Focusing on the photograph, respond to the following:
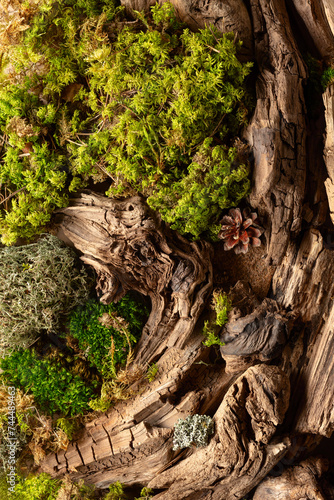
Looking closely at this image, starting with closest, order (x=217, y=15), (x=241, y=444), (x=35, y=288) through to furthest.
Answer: (x=217, y=15)
(x=241, y=444)
(x=35, y=288)

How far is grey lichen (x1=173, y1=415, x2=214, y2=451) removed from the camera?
11.6ft

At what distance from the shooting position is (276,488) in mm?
3588

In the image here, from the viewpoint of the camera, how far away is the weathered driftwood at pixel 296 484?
350 centimetres

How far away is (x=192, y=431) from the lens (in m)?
3.55

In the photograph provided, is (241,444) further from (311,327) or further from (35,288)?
(35,288)

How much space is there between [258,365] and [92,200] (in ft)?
6.46

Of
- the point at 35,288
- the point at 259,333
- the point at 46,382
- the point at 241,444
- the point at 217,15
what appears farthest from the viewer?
the point at 46,382

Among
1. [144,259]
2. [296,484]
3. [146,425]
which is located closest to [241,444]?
[296,484]

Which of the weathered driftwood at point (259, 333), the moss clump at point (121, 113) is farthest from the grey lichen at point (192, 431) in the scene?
the moss clump at point (121, 113)

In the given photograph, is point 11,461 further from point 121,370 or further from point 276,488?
point 276,488

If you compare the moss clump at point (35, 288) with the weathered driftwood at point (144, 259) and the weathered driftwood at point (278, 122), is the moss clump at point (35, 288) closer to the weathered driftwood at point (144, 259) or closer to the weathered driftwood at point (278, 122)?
the weathered driftwood at point (144, 259)

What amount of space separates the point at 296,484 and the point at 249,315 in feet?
4.75

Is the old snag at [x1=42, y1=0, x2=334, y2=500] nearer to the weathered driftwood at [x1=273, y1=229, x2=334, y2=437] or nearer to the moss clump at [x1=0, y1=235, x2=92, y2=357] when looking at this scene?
the weathered driftwood at [x1=273, y1=229, x2=334, y2=437]

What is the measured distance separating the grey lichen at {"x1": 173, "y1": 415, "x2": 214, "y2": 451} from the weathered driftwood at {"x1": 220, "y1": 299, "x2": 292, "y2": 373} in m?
0.58
